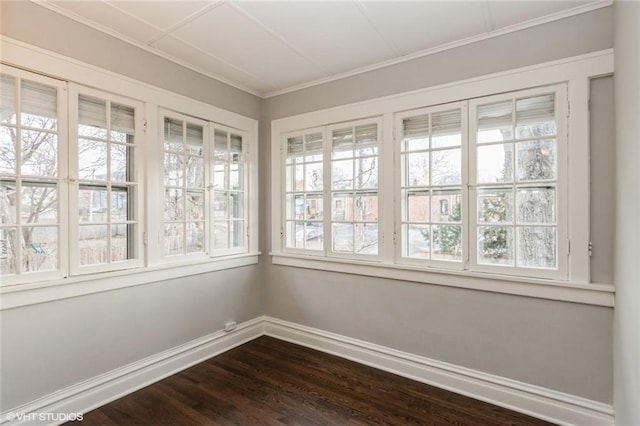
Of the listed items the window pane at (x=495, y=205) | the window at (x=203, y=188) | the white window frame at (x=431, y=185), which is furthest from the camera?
the window at (x=203, y=188)

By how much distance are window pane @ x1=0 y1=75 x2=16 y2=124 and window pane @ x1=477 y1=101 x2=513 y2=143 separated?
122 inches

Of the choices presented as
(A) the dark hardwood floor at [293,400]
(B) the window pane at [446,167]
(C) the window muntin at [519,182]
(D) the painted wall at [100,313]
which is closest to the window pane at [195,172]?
(D) the painted wall at [100,313]

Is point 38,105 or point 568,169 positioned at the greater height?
point 38,105

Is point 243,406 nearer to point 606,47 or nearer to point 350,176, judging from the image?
point 350,176

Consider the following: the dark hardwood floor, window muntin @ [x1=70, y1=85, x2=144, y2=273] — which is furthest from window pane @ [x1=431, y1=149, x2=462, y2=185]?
window muntin @ [x1=70, y1=85, x2=144, y2=273]

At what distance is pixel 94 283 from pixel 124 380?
0.77 meters

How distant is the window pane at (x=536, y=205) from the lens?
7.04 ft

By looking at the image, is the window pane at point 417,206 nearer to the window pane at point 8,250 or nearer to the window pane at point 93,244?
the window pane at point 93,244

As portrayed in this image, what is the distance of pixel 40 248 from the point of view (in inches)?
79.1

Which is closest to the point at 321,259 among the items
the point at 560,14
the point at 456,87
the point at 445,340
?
the point at 445,340

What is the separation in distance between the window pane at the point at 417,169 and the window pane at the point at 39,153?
8.36 feet

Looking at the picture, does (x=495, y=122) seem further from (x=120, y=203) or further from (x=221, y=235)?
(x=120, y=203)

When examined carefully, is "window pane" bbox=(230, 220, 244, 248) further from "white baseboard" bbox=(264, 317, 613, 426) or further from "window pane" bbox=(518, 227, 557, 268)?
"window pane" bbox=(518, 227, 557, 268)

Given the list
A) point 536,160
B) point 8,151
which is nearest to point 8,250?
point 8,151
